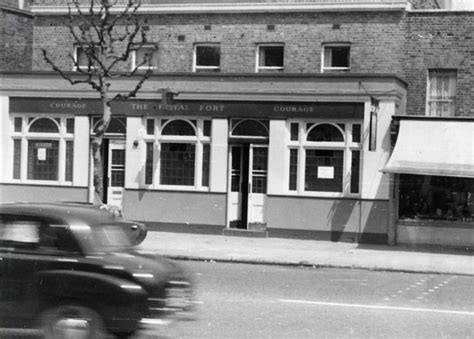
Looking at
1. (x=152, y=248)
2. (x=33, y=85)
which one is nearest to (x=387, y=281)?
(x=152, y=248)

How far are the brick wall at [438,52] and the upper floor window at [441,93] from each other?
0.20m

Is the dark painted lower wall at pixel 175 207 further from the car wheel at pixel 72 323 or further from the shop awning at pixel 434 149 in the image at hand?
the car wheel at pixel 72 323

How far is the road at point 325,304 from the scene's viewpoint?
955cm

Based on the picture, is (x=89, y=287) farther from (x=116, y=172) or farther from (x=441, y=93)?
(x=441, y=93)

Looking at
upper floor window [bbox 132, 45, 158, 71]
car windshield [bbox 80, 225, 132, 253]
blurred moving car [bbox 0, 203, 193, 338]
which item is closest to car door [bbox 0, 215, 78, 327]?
blurred moving car [bbox 0, 203, 193, 338]

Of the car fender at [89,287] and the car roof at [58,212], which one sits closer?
the car fender at [89,287]

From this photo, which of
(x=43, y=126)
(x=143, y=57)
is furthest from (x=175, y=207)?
(x=143, y=57)

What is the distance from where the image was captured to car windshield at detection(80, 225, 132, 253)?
798 cm

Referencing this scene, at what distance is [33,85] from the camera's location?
77.3ft

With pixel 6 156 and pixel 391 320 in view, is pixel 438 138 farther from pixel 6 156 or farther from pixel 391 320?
pixel 6 156

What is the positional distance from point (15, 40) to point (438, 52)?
529 inches

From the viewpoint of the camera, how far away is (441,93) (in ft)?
73.4

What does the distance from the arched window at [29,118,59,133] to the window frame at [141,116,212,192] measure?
2.88 m

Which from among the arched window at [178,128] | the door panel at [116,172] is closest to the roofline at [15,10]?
the door panel at [116,172]
